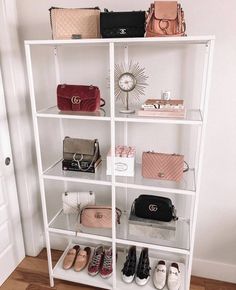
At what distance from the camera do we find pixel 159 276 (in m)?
1.83

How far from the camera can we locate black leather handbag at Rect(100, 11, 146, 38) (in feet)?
4.34

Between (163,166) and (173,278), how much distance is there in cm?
83

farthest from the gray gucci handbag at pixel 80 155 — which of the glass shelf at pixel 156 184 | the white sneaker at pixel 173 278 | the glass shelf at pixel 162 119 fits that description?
the white sneaker at pixel 173 278

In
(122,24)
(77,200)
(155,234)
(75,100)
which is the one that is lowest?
(155,234)

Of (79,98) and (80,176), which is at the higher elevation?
(79,98)

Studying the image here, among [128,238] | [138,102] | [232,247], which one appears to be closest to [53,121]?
[138,102]

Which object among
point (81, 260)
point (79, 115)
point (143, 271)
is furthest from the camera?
point (81, 260)

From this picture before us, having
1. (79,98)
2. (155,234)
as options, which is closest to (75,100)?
(79,98)

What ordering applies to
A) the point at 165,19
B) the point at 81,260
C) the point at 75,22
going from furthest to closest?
the point at 81,260 < the point at 75,22 < the point at 165,19

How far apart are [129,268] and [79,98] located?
4.04 ft

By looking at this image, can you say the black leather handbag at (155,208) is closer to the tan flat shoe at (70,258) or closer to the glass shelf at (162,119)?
the glass shelf at (162,119)

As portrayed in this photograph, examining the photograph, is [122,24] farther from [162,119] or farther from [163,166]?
[163,166]

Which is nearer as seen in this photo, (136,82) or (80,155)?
(136,82)

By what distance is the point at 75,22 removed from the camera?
1413 mm
